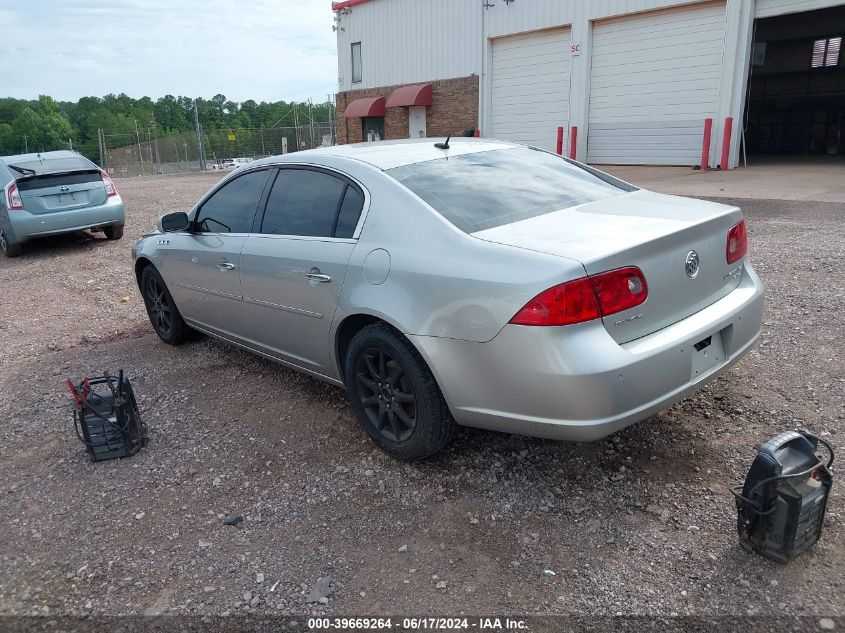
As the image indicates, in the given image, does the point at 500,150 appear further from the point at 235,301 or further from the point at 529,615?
the point at 529,615

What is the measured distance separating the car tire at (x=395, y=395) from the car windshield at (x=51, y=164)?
340 inches

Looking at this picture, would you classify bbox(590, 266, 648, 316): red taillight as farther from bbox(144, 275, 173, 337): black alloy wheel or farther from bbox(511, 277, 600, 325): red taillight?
bbox(144, 275, 173, 337): black alloy wheel

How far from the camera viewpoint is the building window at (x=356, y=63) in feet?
96.2

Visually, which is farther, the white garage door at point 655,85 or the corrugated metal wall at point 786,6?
the white garage door at point 655,85

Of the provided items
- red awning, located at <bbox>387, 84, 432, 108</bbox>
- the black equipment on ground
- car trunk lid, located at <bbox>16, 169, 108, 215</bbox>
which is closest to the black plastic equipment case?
the black equipment on ground

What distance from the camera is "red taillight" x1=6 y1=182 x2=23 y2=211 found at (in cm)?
973

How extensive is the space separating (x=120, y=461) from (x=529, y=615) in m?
2.46

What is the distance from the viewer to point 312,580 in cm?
267

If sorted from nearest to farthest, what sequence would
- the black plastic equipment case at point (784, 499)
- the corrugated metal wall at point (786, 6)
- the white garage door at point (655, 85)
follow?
the black plastic equipment case at point (784, 499) < the corrugated metal wall at point (786, 6) < the white garage door at point (655, 85)

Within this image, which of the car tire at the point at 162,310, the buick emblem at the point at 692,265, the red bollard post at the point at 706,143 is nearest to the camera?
the buick emblem at the point at 692,265

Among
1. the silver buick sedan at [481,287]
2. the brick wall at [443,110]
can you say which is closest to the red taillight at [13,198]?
the silver buick sedan at [481,287]

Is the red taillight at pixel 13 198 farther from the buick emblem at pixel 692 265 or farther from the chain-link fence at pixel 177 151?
the chain-link fence at pixel 177 151

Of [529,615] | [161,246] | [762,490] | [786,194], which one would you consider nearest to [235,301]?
[161,246]

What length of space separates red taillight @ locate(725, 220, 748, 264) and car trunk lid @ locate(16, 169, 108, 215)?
9.67 metres
